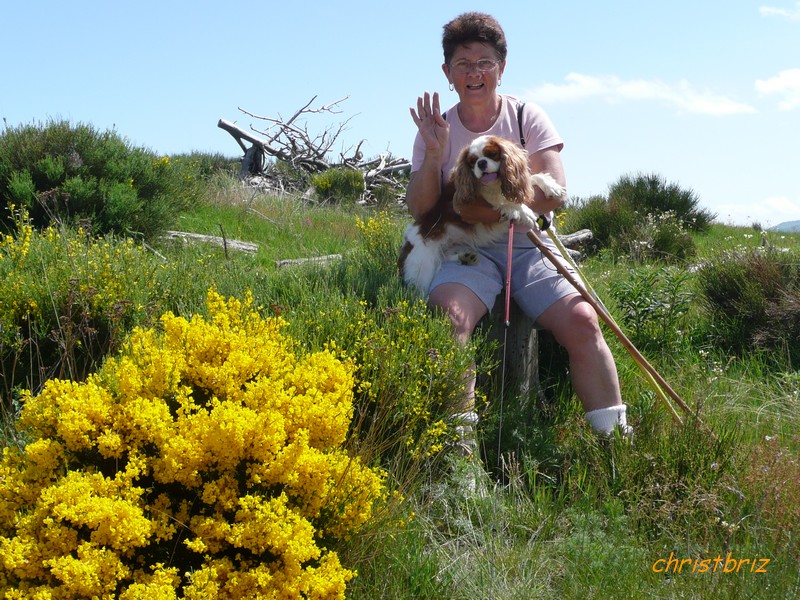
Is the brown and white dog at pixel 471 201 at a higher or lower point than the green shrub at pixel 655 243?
higher

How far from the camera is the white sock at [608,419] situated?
3625 millimetres

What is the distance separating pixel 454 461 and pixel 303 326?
850 millimetres

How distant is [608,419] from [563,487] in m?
0.60

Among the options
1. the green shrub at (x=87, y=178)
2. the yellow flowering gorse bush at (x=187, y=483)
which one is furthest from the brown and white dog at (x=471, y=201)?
the green shrub at (x=87, y=178)

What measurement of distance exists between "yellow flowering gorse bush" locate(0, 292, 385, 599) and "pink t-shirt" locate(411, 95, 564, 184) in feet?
6.82

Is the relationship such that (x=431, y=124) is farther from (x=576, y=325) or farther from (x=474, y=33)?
(x=576, y=325)

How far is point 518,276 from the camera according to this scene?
4098mm

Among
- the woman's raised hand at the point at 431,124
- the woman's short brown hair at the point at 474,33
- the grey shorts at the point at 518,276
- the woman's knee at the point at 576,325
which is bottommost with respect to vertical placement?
the woman's knee at the point at 576,325

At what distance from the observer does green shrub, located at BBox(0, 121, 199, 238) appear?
21.8 ft

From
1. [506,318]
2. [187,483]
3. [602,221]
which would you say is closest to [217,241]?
[506,318]

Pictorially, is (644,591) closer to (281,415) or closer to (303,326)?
(281,415)

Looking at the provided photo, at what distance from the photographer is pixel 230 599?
214 centimetres

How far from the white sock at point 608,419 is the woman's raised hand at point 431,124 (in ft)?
4.94

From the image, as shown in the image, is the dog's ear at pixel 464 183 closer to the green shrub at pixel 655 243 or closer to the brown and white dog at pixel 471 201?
the brown and white dog at pixel 471 201
